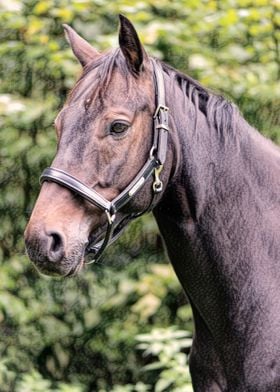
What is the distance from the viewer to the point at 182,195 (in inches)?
108

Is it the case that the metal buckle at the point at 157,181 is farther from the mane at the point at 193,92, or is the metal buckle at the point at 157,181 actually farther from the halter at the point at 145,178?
A: the mane at the point at 193,92

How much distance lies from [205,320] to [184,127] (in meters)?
0.64

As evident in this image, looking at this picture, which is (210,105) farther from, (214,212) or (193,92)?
(214,212)

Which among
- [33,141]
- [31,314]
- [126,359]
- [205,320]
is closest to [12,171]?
[33,141]

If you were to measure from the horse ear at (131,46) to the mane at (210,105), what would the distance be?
177 mm

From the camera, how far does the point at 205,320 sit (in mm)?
2877

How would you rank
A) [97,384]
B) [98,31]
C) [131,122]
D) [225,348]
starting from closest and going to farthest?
[131,122] → [225,348] → [98,31] → [97,384]

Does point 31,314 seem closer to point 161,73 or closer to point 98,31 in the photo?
point 98,31

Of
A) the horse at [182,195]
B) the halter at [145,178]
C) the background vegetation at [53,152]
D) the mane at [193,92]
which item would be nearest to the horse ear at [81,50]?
the horse at [182,195]

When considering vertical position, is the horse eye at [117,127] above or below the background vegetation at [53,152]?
above

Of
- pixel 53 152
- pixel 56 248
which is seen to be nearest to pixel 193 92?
pixel 56 248

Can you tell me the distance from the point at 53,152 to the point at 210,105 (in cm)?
212

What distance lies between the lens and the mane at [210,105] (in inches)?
111

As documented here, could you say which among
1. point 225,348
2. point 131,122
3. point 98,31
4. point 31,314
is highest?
point 131,122
